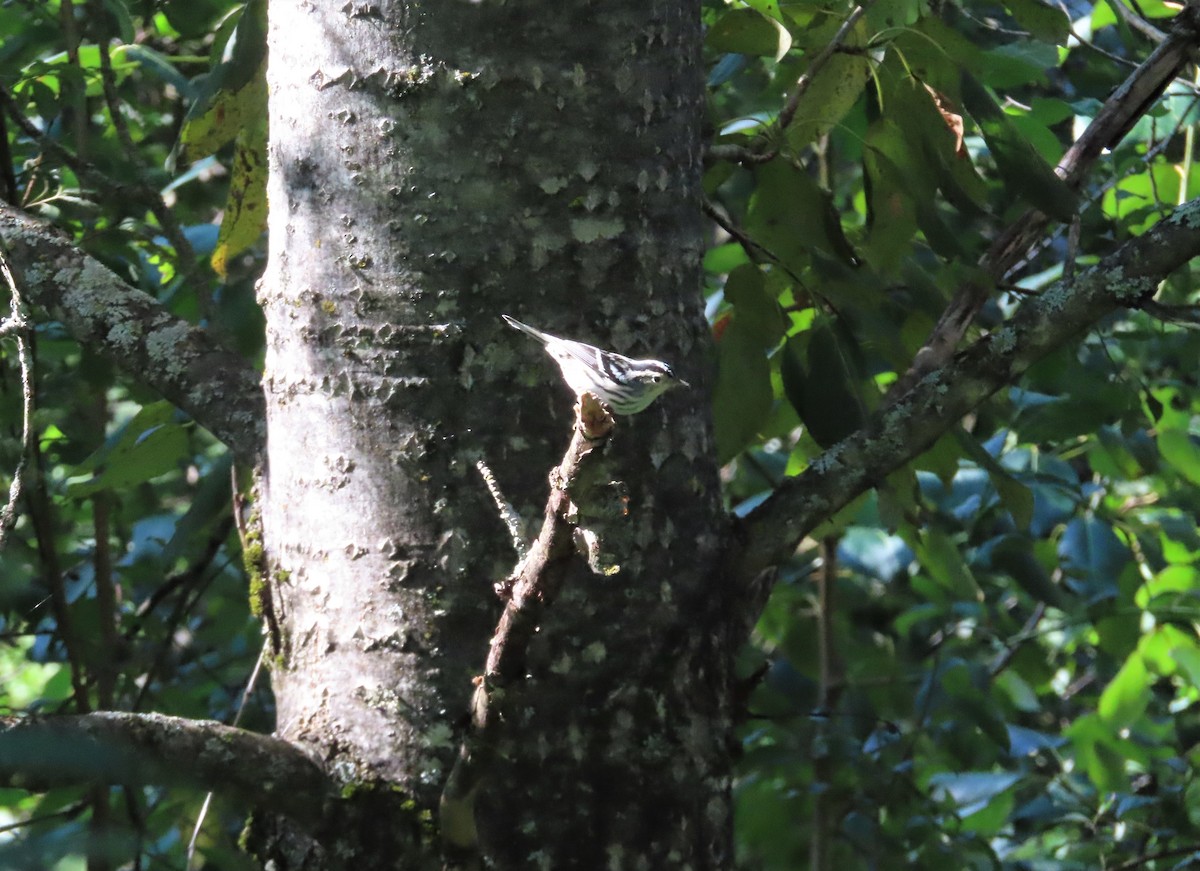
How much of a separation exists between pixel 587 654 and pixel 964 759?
1431 mm

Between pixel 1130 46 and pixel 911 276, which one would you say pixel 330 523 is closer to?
pixel 911 276

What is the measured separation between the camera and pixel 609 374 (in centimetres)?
93

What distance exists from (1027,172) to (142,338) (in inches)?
37.7

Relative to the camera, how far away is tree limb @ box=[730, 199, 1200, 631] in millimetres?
1129

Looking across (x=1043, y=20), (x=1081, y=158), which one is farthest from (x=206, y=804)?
(x=1043, y=20)

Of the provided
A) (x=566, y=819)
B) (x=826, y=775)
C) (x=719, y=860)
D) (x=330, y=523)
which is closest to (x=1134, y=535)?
(x=826, y=775)

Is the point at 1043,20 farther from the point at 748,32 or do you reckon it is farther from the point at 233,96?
the point at 233,96

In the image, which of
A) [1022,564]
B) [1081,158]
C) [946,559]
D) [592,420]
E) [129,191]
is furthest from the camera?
[1022,564]

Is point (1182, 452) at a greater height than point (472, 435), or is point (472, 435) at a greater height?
point (472, 435)

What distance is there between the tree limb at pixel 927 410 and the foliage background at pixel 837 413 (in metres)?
0.10

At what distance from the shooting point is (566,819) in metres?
1.06

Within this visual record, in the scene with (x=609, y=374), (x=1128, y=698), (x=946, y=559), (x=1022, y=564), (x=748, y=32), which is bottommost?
(x=1128, y=698)

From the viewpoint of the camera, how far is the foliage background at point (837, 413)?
1.33 m

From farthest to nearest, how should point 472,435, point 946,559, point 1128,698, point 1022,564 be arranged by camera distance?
point 1128,698 < point 1022,564 < point 946,559 < point 472,435
